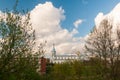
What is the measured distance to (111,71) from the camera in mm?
46156

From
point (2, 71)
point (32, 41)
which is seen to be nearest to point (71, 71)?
point (32, 41)

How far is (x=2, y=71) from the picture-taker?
2475 centimetres

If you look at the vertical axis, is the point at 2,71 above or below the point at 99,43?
below

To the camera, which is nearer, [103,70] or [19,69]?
[19,69]

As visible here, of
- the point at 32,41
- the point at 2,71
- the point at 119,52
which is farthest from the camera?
the point at 119,52

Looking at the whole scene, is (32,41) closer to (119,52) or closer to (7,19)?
(7,19)

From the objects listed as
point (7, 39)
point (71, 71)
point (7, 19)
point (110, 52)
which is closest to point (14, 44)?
point (7, 39)

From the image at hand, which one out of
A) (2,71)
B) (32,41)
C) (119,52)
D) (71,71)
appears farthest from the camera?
(71,71)

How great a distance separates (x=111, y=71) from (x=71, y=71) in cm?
2173

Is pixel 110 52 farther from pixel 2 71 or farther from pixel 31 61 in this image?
pixel 2 71

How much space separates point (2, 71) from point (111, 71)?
24.9 meters

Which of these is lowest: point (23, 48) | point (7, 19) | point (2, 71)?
point (2, 71)

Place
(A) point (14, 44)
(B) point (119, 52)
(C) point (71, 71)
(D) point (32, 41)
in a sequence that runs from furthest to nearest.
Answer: (C) point (71, 71)
(B) point (119, 52)
(D) point (32, 41)
(A) point (14, 44)

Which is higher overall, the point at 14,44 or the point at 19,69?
the point at 14,44
